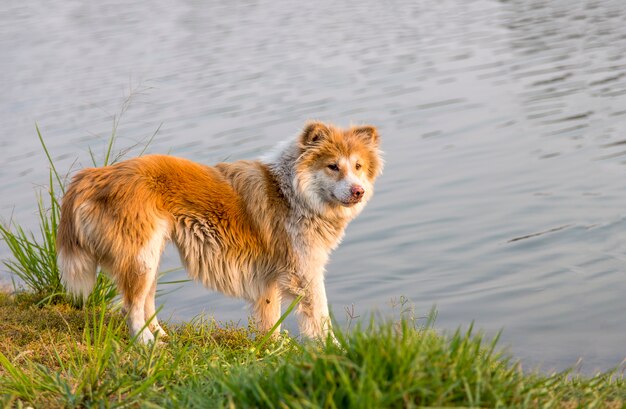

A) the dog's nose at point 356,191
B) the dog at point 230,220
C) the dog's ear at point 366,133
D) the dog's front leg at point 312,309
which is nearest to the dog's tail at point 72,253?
the dog at point 230,220

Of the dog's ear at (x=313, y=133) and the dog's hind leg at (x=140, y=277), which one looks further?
the dog's ear at (x=313, y=133)

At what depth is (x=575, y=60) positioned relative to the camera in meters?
16.8

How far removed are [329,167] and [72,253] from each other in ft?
6.82

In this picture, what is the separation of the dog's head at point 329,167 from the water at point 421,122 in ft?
5.12

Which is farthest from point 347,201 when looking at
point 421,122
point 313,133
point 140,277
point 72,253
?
point 421,122

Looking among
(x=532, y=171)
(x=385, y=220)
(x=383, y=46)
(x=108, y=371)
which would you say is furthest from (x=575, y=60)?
(x=108, y=371)

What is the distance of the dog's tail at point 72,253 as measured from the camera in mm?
6340

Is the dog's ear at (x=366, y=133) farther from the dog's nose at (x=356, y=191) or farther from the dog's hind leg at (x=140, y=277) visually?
the dog's hind leg at (x=140, y=277)

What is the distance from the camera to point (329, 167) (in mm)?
6938

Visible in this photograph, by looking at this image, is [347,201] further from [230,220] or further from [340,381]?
[340,381]

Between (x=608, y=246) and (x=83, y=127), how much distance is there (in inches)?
401

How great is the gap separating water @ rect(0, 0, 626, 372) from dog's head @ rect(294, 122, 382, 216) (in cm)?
156

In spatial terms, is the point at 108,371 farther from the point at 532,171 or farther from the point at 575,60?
the point at 575,60

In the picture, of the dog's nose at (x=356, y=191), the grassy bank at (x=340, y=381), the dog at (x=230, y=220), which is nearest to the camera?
the grassy bank at (x=340, y=381)
